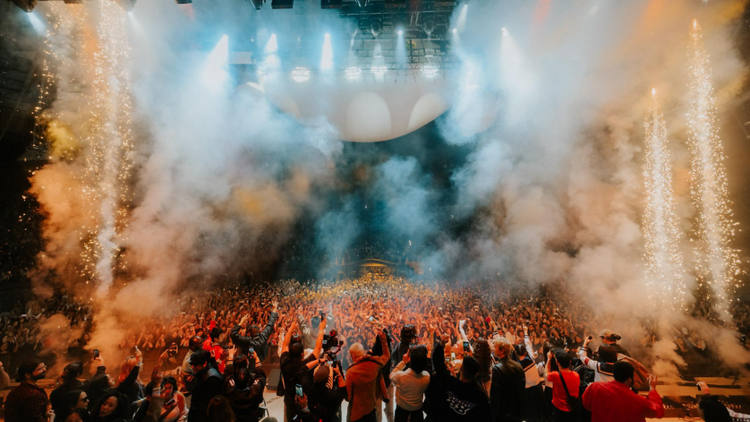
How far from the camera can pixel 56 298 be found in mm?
7660

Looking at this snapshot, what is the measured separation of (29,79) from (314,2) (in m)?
8.36

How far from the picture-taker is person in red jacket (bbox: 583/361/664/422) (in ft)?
6.73

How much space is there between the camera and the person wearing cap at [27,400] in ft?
→ 8.20

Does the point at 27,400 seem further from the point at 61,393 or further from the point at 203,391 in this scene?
the point at 203,391

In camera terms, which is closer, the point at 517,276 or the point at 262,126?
the point at 517,276

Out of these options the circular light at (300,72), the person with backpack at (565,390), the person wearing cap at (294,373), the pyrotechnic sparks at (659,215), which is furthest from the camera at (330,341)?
the circular light at (300,72)

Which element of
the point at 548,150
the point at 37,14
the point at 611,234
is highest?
the point at 37,14

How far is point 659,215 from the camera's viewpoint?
24.8ft

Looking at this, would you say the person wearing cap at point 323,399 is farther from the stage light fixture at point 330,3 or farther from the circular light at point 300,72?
the circular light at point 300,72

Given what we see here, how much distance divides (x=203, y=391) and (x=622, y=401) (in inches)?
129

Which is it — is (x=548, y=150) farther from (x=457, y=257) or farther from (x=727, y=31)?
(x=457, y=257)

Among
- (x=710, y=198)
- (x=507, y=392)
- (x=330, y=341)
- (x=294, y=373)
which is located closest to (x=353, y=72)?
(x=330, y=341)

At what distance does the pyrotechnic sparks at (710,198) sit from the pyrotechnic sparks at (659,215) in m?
0.46

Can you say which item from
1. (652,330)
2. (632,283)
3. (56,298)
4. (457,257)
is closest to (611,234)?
(632,283)
